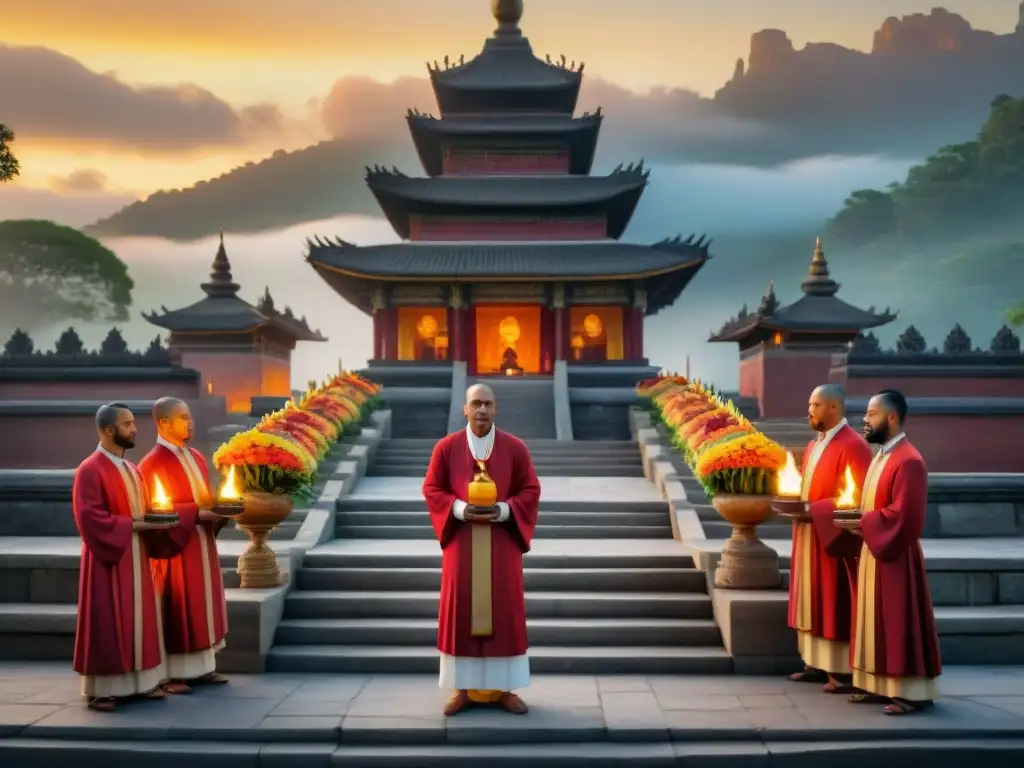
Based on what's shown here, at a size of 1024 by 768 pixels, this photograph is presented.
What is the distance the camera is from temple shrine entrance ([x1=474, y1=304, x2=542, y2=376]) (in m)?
26.8

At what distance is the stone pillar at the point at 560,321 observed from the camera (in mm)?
23203

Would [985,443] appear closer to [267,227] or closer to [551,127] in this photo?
[551,127]

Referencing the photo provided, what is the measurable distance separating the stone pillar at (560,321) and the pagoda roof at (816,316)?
7156 mm

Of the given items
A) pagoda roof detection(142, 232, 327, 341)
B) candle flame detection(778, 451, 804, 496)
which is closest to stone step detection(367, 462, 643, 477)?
candle flame detection(778, 451, 804, 496)

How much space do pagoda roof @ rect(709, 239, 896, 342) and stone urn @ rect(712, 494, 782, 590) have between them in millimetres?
20570

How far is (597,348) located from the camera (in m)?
25.0

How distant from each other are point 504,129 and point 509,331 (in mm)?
5357

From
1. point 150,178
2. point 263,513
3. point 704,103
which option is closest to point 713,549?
point 263,513

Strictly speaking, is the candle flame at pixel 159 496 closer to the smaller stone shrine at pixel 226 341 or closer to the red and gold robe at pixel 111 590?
the red and gold robe at pixel 111 590

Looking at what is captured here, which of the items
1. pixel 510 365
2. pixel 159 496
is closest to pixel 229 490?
pixel 159 496

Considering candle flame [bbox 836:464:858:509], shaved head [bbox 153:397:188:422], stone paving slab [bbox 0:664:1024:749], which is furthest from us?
shaved head [bbox 153:397:188:422]

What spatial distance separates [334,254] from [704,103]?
195ft

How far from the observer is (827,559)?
684 centimetres

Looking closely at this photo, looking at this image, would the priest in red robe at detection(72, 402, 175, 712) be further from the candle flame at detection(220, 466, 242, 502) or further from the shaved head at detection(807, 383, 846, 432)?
the shaved head at detection(807, 383, 846, 432)
